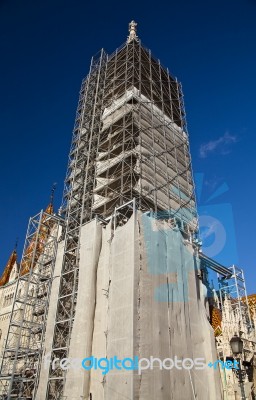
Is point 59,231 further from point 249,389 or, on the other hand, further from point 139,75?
point 249,389

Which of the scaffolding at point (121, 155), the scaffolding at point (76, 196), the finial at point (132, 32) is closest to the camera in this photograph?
the scaffolding at point (76, 196)

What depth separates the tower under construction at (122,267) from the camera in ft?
56.2

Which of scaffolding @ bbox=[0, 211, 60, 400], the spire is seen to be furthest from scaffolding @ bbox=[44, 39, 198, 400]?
the spire

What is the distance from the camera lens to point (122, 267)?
61.6ft

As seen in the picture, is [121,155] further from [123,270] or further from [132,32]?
[132,32]

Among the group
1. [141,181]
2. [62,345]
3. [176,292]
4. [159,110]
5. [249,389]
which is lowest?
[249,389]

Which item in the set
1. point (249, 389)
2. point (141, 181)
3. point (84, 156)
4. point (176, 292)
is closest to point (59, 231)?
point (84, 156)

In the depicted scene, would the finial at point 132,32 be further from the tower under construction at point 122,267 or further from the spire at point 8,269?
the spire at point 8,269

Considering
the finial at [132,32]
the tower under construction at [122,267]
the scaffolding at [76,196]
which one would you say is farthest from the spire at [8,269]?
the finial at [132,32]

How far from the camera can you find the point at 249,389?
18.9 meters

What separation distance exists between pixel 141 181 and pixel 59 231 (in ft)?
27.3

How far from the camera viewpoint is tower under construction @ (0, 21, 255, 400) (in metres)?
17.1

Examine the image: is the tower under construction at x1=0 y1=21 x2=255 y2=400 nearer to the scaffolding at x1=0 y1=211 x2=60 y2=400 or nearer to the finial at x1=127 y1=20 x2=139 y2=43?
the scaffolding at x1=0 y1=211 x2=60 y2=400

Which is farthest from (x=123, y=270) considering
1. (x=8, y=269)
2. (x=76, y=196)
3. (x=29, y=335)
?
(x=8, y=269)
